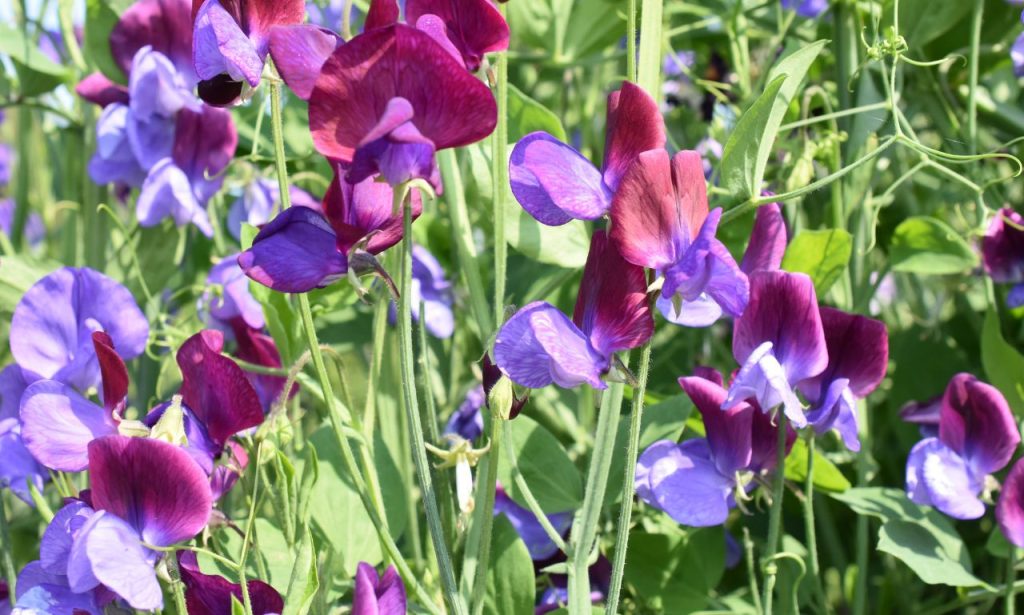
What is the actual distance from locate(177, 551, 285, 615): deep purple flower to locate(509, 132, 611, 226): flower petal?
1.07ft

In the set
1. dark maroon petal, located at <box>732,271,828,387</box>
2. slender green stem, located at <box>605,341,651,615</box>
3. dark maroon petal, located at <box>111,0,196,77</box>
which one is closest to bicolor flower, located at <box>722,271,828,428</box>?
dark maroon petal, located at <box>732,271,828,387</box>

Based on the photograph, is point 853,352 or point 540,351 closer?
point 540,351

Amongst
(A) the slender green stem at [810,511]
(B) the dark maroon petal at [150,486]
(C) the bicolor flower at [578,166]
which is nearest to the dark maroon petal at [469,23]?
(C) the bicolor flower at [578,166]

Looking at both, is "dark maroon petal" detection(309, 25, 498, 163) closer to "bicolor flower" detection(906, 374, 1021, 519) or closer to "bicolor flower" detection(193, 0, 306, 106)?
"bicolor flower" detection(193, 0, 306, 106)

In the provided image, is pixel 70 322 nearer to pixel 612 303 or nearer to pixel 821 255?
pixel 612 303

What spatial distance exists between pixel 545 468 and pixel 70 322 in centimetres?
41

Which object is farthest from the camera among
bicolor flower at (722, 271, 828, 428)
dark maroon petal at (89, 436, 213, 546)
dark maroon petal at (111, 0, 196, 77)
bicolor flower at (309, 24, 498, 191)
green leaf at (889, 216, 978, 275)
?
dark maroon petal at (111, 0, 196, 77)

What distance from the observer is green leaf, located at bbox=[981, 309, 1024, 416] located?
113cm

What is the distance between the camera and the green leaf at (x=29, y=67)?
1.36 metres

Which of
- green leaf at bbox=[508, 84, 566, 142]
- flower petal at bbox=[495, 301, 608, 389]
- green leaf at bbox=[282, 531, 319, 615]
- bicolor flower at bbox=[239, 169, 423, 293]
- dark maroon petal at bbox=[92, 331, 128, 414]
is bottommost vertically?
green leaf at bbox=[282, 531, 319, 615]

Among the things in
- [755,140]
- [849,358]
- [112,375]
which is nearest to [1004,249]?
[849,358]

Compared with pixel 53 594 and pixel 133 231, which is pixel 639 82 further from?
pixel 133 231

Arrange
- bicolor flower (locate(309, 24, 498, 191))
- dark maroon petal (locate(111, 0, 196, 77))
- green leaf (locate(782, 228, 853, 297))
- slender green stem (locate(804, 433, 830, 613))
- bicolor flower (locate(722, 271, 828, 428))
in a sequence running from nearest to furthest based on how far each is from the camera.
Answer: bicolor flower (locate(309, 24, 498, 191)), bicolor flower (locate(722, 271, 828, 428)), slender green stem (locate(804, 433, 830, 613)), green leaf (locate(782, 228, 853, 297)), dark maroon petal (locate(111, 0, 196, 77))

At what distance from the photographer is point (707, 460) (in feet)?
3.19
